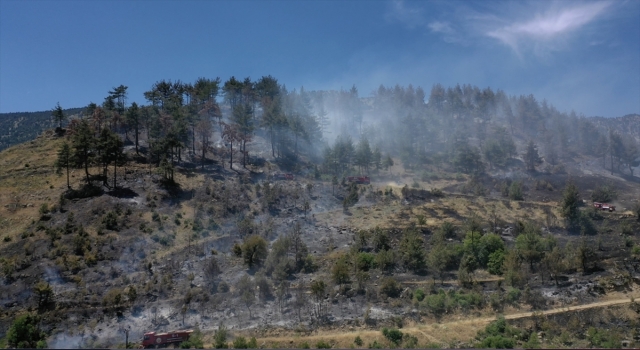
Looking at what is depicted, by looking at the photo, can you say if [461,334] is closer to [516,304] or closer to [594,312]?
[516,304]

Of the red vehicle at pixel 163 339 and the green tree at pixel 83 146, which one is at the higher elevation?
the green tree at pixel 83 146

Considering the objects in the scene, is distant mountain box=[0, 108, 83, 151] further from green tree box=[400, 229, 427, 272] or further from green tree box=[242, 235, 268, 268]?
green tree box=[400, 229, 427, 272]

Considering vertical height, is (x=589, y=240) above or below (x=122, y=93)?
below

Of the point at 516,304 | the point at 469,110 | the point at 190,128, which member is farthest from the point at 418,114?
the point at 516,304

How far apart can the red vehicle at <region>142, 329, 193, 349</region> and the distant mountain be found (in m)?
81.8

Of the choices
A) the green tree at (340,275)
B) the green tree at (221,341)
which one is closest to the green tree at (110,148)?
the green tree at (340,275)

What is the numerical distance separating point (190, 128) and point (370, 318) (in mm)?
50011

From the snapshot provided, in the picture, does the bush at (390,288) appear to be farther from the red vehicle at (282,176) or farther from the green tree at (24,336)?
the red vehicle at (282,176)

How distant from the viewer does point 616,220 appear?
4362cm

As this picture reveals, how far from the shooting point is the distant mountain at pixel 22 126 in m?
90.1

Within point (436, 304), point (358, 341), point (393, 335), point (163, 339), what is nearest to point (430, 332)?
point (393, 335)

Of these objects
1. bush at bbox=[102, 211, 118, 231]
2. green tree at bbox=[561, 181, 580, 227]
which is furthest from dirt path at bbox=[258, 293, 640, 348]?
bush at bbox=[102, 211, 118, 231]

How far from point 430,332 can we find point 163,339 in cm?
1399

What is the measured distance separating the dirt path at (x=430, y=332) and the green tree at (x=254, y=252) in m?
11.4
